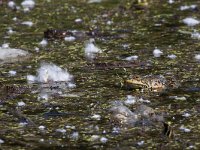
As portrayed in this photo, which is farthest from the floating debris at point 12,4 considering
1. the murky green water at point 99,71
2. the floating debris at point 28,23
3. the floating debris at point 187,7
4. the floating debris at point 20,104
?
the floating debris at point 20,104

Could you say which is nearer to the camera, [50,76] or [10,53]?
[50,76]

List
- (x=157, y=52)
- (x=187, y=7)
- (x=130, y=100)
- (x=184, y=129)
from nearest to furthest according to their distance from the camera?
(x=184, y=129) → (x=130, y=100) → (x=157, y=52) → (x=187, y=7)

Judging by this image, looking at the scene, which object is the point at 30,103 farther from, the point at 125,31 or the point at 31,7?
the point at 31,7

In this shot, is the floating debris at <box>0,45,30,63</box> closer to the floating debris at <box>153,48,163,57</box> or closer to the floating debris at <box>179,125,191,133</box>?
the floating debris at <box>153,48,163,57</box>

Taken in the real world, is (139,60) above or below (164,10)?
below

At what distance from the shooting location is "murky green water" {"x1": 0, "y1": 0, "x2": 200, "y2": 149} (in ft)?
10.8

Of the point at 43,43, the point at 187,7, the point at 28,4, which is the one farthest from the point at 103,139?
the point at 28,4

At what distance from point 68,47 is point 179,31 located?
1.05m

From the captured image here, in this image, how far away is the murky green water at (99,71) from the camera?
328 centimetres

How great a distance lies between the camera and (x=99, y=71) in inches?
178

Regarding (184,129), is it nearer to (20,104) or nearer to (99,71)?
(20,104)

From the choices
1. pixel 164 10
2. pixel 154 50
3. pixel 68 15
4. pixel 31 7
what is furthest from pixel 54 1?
pixel 154 50

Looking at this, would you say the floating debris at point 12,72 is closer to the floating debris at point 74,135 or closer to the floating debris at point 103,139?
the floating debris at point 74,135

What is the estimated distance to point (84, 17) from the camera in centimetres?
629
